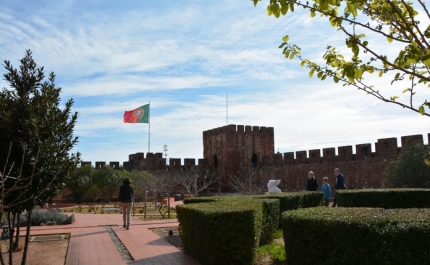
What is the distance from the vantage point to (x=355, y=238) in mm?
Result: 4781

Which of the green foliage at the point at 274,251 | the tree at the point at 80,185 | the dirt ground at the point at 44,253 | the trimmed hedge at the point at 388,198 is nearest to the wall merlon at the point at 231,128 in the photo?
the tree at the point at 80,185

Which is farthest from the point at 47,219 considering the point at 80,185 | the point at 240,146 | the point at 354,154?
the point at 240,146

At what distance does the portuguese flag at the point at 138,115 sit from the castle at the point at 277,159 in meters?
4.69

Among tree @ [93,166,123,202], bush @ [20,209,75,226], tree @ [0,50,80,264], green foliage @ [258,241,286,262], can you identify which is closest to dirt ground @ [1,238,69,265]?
tree @ [0,50,80,264]

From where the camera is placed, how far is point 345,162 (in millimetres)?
26875

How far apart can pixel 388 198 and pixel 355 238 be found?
8217mm

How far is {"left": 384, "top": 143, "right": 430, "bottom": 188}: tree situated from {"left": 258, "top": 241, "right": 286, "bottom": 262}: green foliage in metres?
10.9

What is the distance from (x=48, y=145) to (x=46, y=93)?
0.88 m

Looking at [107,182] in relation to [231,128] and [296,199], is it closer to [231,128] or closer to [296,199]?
[231,128]

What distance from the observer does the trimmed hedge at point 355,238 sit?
4254mm

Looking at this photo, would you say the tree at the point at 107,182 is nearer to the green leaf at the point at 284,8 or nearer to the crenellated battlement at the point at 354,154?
the crenellated battlement at the point at 354,154

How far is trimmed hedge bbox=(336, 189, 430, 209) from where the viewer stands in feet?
39.3

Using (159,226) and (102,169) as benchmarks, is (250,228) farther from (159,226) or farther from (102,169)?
(102,169)

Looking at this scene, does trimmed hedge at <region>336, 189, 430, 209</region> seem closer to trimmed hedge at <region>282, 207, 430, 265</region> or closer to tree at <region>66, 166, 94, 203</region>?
trimmed hedge at <region>282, 207, 430, 265</region>
